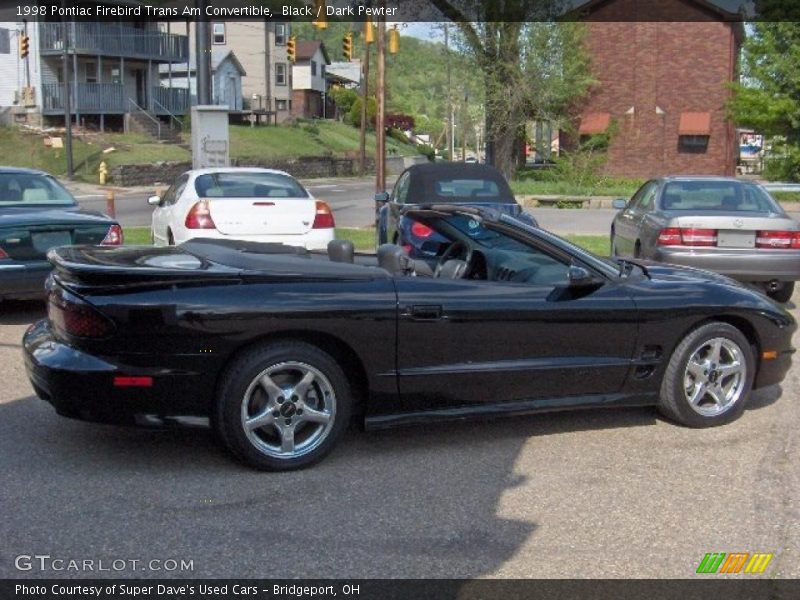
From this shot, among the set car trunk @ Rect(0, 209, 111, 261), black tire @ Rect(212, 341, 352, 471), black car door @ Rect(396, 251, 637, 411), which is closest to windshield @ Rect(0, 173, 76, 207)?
car trunk @ Rect(0, 209, 111, 261)

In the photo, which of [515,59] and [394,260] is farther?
[515,59]

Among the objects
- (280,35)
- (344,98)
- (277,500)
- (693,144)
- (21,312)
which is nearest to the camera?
(277,500)

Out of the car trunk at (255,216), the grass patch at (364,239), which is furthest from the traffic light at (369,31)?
the car trunk at (255,216)

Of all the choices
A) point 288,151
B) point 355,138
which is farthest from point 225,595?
point 355,138

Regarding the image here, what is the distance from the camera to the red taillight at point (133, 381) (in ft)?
16.2

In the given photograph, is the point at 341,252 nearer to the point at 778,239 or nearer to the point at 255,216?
the point at 255,216

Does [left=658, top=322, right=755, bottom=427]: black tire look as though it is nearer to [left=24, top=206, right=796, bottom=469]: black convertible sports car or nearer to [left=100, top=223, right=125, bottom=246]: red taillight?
[left=24, top=206, right=796, bottom=469]: black convertible sports car

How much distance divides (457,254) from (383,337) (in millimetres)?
1287

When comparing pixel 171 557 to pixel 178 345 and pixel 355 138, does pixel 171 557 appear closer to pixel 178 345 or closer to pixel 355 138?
pixel 178 345

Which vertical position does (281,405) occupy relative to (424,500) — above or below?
above

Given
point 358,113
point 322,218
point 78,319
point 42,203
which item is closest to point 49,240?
point 42,203

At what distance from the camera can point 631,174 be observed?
4491cm

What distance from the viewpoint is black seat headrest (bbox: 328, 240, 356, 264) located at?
6.11 m

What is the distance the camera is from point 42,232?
8820 millimetres
